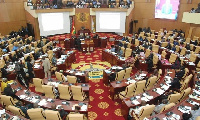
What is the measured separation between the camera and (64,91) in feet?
25.2

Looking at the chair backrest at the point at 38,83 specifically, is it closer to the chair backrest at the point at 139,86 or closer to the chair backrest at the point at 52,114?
→ the chair backrest at the point at 52,114

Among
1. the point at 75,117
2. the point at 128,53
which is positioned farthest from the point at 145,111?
the point at 128,53

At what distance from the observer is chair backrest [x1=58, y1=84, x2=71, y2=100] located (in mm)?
7588

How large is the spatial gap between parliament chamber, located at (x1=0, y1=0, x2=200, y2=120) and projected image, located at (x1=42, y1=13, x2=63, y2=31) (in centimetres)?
10

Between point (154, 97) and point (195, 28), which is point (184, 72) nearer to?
point (154, 97)

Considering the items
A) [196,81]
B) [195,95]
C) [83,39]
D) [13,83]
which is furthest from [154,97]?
[83,39]

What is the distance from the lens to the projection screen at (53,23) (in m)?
18.0

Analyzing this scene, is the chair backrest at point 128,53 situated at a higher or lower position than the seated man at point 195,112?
higher

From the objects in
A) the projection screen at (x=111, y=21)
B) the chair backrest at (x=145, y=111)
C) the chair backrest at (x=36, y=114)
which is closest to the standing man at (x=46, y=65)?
the chair backrest at (x=36, y=114)

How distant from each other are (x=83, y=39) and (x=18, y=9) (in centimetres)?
938

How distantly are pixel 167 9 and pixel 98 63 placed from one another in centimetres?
1178

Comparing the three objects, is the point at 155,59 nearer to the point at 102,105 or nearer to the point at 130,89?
the point at 130,89

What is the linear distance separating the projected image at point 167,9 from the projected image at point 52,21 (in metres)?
11.3

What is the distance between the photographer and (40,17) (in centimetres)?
1777
